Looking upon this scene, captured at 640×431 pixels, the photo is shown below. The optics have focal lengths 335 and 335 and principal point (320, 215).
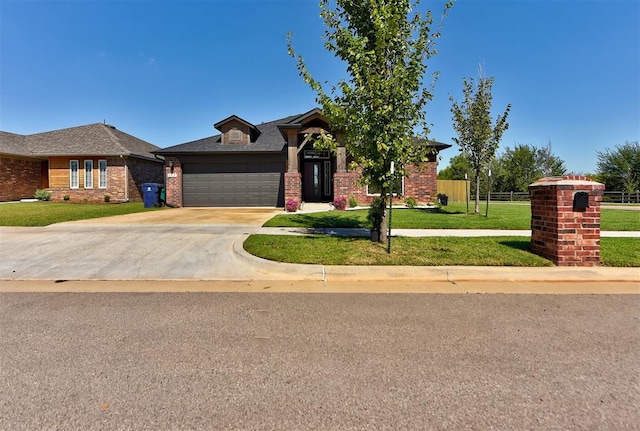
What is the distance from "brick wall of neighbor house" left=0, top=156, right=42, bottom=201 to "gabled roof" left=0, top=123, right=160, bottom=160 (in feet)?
3.45

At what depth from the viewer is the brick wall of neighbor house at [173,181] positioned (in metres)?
20.2

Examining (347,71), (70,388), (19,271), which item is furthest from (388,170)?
(19,271)

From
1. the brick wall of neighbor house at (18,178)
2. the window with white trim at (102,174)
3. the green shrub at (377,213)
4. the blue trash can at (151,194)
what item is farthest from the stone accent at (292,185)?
the brick wall of neighbor house at (18,178)

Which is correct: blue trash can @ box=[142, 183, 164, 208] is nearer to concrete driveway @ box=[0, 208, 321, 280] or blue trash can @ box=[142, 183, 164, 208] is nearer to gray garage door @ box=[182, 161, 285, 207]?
gray garage door @ box=[182, 161, 285, 207]

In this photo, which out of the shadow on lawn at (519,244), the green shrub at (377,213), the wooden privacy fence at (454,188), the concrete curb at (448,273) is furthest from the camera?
the wooden privacy fence at (454,188)

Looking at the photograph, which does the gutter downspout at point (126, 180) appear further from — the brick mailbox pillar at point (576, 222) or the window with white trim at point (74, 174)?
the brick mailbox pillar at point (576, 222)

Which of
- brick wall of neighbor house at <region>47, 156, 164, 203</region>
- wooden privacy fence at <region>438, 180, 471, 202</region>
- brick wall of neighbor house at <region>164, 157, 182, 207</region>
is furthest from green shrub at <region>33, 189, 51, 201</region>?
wooden privacy fence at <region>438, 180, 471, 202</region>

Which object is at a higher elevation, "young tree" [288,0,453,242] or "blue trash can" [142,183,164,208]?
"young tree" [288,0,453,242]

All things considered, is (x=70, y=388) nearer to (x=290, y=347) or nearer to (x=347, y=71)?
(x=290, y=347)

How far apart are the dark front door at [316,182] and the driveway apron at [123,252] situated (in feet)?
34.6

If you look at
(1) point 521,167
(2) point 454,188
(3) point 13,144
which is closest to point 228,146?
(3) point 13,144

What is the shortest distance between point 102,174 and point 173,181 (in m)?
6.72

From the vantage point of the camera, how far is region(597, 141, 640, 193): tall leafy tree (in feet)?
110

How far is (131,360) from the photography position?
3115mm
